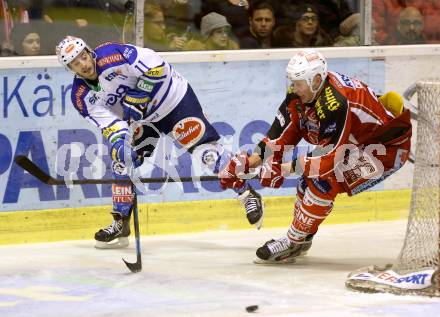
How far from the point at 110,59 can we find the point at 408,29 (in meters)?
2.41

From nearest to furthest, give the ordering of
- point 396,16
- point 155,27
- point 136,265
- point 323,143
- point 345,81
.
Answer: point 323,143 < point 345,81 < point 136,265 < point 155,27 < point 396,16

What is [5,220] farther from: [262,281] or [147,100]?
[262,281]

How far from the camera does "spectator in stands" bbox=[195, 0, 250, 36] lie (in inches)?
292

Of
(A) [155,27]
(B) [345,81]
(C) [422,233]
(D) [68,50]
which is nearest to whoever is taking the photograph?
(C) [422,233]

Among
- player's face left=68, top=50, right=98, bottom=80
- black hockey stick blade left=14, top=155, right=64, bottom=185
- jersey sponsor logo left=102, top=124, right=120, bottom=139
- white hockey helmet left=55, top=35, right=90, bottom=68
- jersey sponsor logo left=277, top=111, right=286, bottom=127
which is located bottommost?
black hockey stick blade left=14, top=155, right=64, bottom=185

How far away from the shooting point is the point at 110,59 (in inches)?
256

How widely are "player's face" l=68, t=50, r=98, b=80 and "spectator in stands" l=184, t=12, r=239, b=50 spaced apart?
106 cm

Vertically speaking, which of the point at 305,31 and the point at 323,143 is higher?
the point at 305,31

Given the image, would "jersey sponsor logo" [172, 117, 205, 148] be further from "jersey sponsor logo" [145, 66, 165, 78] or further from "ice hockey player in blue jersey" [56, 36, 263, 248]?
"jersey sponsor logo" [145, 66, 165, 78]

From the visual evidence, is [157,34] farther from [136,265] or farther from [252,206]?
[136,265]

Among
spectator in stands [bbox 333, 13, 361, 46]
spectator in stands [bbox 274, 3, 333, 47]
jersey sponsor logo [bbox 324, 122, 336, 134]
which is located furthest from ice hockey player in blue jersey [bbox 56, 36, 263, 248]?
spectator in stands [bbox 333, 13, 361, 46]

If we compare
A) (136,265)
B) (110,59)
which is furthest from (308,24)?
(136,265)

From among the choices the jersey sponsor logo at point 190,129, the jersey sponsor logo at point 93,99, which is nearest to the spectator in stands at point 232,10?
the jersey sponsor logo at point 190,129

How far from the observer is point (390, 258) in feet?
21.4
